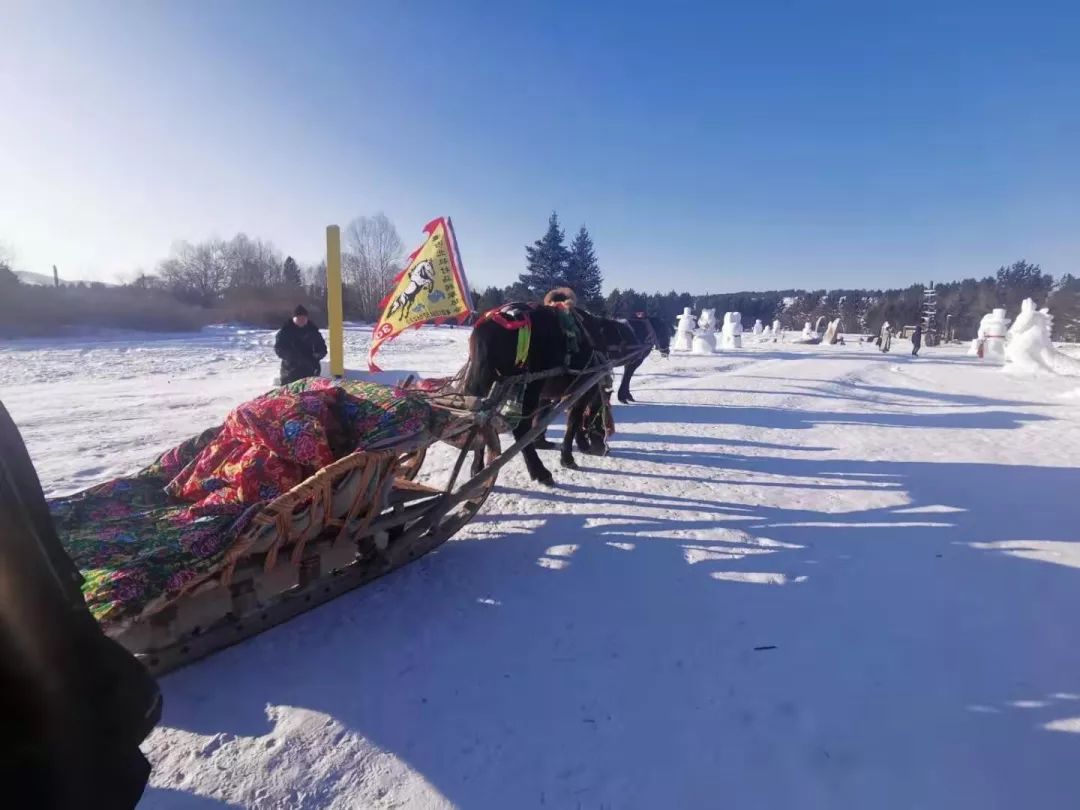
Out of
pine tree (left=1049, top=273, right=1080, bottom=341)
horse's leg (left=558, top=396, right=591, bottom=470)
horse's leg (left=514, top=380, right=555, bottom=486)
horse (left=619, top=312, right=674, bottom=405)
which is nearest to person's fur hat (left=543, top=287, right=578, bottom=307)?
horse's leg (left=558, top=396, right=591, bottom=470)

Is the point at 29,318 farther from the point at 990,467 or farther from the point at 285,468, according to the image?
the point at 990,467

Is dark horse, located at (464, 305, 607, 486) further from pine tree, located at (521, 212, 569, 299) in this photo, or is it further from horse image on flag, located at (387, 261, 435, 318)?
pine tree, located at (521, 212, 569, 299)

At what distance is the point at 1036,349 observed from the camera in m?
16.6

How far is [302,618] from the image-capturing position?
2.64m

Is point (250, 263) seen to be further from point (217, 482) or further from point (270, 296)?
point (217, 482)

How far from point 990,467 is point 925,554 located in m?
3.05

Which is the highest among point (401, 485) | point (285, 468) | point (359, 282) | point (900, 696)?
point (359, 282)

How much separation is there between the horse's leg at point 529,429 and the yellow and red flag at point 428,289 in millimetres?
2357

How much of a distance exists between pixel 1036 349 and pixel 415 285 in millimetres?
20396

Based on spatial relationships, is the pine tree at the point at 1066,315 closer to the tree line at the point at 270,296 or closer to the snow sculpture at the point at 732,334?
the tree line at the point at 270,296

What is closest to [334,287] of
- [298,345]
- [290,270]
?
[298,345]

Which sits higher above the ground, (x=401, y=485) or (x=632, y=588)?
(x=401, y=485)

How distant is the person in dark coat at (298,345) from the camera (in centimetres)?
663

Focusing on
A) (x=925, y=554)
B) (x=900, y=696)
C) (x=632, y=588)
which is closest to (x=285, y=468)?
(x=632, y=588)
